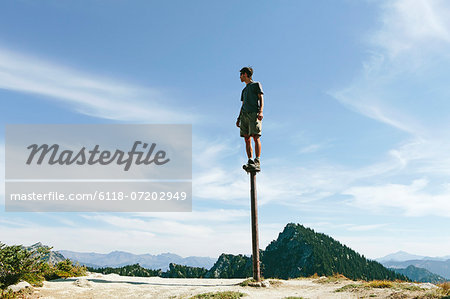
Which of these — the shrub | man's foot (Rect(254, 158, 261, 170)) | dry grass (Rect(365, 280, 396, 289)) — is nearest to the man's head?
man's foot (Rect(254, 158, 261, 170))

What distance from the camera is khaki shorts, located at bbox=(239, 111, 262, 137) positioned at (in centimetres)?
1214

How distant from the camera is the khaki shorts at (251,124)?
39.8 ft

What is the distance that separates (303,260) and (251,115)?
467ft

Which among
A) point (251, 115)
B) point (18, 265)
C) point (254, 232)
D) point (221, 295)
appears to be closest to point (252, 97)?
point (251, 115)

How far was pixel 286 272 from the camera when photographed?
142750 millimetres

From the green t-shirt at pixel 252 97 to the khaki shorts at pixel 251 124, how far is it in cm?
21

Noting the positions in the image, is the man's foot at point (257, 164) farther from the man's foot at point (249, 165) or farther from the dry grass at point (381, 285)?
the dry grass at point (381, 285)

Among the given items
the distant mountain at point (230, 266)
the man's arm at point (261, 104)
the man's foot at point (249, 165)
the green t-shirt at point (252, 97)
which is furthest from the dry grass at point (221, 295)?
the distant mountain at point (230, 266)

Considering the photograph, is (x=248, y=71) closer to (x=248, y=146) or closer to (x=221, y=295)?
(x=248, y=146)

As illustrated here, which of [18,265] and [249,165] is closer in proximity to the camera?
[18,265]

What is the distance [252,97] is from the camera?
485 inches

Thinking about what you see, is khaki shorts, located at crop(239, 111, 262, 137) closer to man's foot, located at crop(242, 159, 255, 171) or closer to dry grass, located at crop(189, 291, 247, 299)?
man's foot, located at crop(242, 159, 255, 171)

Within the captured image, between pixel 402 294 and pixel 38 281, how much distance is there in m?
11.5

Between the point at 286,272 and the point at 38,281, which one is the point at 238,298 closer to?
the point at 38,281
